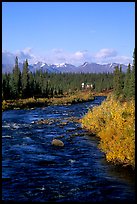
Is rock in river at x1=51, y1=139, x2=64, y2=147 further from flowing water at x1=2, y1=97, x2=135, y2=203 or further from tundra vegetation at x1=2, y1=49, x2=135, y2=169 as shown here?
tundra vegetation at x1=2, y1=49, x2=135, y2=169

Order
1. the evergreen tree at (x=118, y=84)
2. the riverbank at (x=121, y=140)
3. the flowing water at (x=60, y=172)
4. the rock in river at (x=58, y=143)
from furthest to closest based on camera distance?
the evergreen tree at (x=118, y=84) → the rock in river at (x=58, y=143) → the riverbank at (x=121, y=140) → the flowing water at (x=60, y=172)

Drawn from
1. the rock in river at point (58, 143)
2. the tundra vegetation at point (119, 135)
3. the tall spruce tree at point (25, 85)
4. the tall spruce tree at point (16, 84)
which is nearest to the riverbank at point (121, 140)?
the tundra vegetation at point (119, 135)

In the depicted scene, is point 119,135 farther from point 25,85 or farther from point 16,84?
point 25,85

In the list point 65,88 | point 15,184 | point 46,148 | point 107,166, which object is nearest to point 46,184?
point 15,184

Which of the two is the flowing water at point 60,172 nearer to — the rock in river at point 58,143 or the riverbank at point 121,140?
the rock in river at point 58,143

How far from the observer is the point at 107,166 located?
64.5ft

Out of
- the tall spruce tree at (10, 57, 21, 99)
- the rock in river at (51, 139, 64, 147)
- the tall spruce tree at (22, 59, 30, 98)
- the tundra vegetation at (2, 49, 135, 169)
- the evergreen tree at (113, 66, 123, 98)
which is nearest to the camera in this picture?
the tundra vegetation at (2, 49, 135, 169)

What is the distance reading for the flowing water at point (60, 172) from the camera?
48.7ft


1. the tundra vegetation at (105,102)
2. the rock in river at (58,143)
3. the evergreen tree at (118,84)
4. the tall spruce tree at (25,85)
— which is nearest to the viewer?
the tundra vegetation at (105,102)

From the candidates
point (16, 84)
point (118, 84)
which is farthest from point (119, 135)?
point (16, 84)

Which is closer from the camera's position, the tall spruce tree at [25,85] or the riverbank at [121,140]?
the riverbank at [121,140]

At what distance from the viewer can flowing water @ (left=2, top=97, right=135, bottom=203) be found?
14834 millimetres

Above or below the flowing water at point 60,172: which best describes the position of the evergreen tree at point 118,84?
above

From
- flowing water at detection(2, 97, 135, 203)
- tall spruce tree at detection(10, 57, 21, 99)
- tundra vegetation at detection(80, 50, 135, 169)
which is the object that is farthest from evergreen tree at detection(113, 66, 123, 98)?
flowing water at detection(2, 97, 135, 203)
